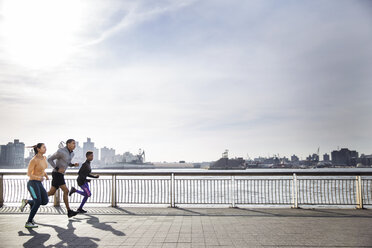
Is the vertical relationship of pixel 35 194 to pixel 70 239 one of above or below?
above

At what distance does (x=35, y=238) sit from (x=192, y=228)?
11.5 feet

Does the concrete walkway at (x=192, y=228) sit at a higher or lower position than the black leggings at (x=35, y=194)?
lower

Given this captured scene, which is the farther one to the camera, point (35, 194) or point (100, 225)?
point (100, 225)

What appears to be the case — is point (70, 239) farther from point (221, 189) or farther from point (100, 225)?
point (221, 189)

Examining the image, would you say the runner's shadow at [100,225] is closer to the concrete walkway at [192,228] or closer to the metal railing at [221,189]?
the concrete walkway at [192,228]

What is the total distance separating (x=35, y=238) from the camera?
6355 mm

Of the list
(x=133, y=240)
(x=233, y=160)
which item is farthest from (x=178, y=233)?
(x=233, y=160)

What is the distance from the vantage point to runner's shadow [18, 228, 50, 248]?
5840 mm

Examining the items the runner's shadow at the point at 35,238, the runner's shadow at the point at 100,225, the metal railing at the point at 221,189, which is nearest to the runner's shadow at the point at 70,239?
the runner's shadow at the point at 35,238

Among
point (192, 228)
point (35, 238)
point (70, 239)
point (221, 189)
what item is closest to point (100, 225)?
point (70, 239)

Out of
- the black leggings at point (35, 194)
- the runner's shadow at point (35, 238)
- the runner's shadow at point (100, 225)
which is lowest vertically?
the runner's shadow at point (100, 225)

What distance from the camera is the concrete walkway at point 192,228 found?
5.92 m

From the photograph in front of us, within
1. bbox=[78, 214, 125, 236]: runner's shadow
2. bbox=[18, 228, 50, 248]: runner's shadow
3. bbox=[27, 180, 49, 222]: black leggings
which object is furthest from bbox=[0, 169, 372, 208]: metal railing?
bbox=[18, 228, 50, 248]: runner's shadow

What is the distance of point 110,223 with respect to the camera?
8.05 meters
